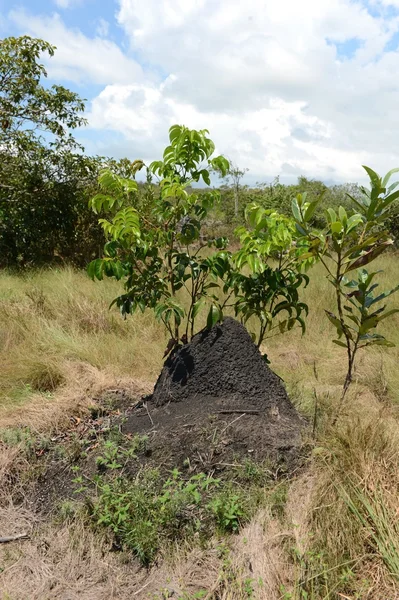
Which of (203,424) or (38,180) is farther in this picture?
(38,180)

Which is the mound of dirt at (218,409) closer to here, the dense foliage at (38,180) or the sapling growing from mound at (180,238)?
the sapling growing from mound at (180,238)

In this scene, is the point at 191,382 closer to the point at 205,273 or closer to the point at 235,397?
the point at 235,397

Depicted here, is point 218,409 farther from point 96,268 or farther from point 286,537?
point 96,268

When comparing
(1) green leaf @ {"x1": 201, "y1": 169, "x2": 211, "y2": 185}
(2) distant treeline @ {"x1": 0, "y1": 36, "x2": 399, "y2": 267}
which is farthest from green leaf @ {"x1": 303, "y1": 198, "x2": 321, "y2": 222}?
(2) distant treeline @ {"x1": 0, "y1": 36, "x2": 399, "y2": 267}

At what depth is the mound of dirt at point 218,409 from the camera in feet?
8.36

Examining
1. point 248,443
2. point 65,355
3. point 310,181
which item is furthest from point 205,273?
point 310,181

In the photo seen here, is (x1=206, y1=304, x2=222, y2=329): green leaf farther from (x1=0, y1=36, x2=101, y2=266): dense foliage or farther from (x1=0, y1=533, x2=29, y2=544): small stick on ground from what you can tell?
(x1=0, y1=36, x2=101, y2=266): dense foliage

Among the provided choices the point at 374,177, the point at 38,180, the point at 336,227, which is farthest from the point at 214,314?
the point at 38,180

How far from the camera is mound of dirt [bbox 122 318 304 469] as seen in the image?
8.36 feet

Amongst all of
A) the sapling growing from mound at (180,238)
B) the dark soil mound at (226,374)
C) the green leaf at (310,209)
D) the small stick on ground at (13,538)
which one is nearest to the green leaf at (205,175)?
the sapling growing from mound at (180,238)

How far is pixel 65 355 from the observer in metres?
4.49

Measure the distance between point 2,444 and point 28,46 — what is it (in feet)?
24.7

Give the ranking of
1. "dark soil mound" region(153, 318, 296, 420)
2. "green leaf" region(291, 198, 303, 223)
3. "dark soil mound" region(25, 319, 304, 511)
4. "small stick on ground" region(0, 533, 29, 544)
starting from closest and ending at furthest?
"small stick on ground" region(0, 533, 29, 544) < "dark soil mound" region(25, 319, 304, 511) < "green leaf" region(291, 198, 303, 223) < "dark soil mound" region(153, 318, 296, 420)

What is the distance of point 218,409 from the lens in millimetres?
2770
